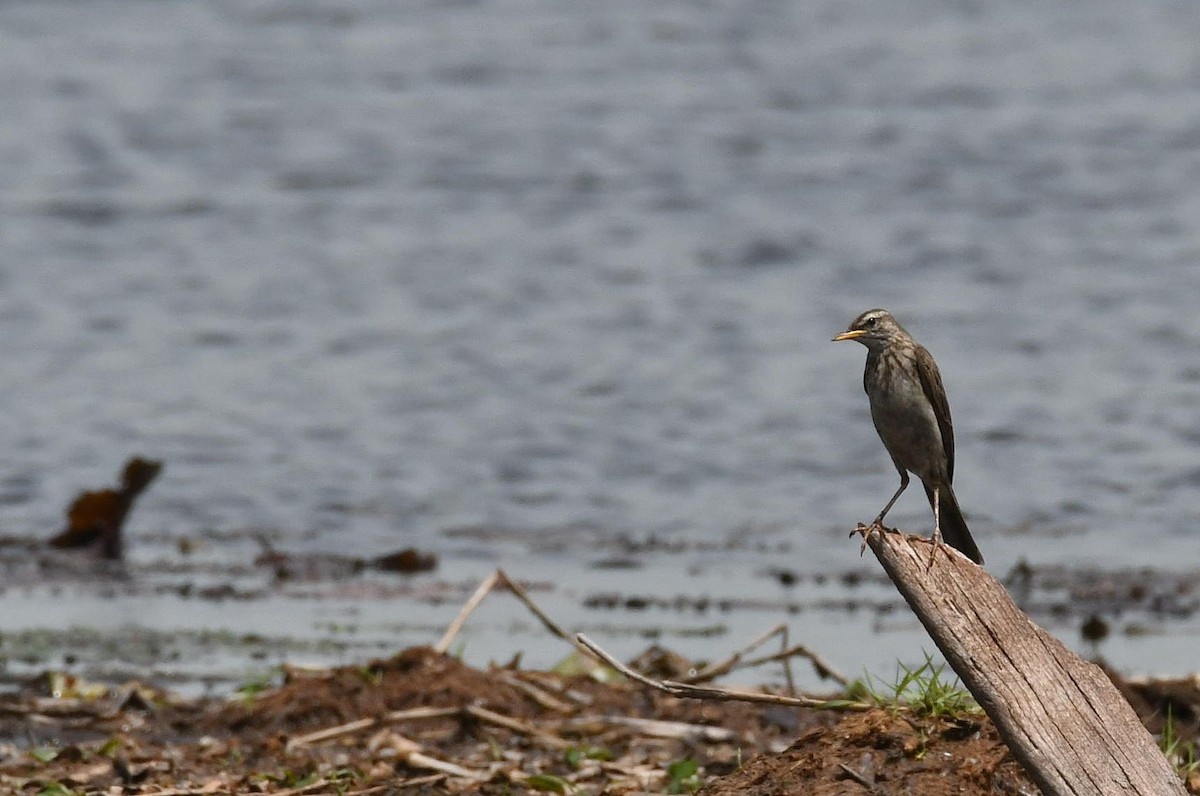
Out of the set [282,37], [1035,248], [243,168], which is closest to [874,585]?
[1035,248]

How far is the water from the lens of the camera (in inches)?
467

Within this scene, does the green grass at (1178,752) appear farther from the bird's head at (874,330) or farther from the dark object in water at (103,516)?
the dark object in water at (103,516)

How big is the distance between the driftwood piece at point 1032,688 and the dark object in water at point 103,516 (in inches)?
266

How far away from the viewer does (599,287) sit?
1683cm

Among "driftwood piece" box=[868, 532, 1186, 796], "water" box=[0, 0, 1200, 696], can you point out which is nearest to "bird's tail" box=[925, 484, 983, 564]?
"driftwood piece" box=[868, 532, 1186, 796]

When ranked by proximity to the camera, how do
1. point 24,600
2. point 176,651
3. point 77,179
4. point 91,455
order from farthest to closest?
point 77,179
point 91,455
point 24,600
point 176,651

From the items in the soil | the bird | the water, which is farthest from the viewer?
the water

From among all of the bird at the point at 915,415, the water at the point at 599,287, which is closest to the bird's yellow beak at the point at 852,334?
the bird at the point at 915,415

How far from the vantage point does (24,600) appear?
10242 millimetres

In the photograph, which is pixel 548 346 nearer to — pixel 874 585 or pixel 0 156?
pixel 874 585

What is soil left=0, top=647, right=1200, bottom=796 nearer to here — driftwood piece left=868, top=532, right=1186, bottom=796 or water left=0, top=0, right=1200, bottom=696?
driftwood piece left=868, top=532, right=1186, bottom=796

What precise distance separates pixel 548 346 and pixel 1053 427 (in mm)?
3868

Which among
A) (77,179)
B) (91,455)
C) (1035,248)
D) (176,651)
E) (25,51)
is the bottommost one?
(176,651)

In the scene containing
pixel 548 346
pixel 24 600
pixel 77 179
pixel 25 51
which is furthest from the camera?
pixel 25 51
